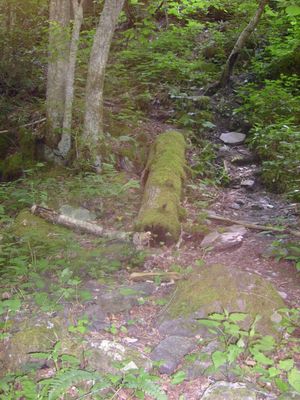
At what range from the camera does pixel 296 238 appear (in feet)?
16.6

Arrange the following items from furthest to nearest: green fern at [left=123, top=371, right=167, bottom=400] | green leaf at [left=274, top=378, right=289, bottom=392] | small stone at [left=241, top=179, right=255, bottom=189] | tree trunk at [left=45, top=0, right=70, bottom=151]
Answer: small stone at [left=241, top=179, right=255, bottom=189] < tree trunk at [left=45, top=0, right=70, bottom=151] < green leaf at [left=274, top=378, right=289, bottom=392] < green fern at [left=123, top=371, right=167, bottom=400]

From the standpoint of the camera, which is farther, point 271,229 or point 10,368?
point 271,229

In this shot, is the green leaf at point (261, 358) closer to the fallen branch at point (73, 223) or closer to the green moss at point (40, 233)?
the fallen branch at point (73, 223)

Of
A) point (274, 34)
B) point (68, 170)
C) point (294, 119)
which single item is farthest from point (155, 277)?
point (274, 34)

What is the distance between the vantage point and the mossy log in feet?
16.8

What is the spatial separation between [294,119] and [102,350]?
262 inches

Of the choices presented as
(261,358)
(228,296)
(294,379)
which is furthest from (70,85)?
(294,379)

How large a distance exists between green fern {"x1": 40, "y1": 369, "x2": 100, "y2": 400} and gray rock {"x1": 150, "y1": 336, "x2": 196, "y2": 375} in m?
0.51

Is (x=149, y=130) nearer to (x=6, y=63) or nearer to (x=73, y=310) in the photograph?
(x=6, y=63)

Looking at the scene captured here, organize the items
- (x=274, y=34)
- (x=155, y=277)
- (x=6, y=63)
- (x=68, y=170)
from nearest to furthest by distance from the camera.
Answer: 1. (x=155, y=277)
2. (x=68, y=170)
3. (x=6, y=63)
4. (x=274, y=34)

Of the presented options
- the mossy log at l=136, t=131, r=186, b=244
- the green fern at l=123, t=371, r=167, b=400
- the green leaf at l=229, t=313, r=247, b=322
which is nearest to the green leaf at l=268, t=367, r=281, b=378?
the green leaf at l=229, t=313, r=247, b=322

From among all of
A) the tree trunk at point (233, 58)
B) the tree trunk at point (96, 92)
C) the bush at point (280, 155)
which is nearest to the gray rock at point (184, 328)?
the tree trunk at point (96, 92)

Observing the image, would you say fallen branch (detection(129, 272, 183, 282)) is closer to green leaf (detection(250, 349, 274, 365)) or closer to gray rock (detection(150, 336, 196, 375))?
gray rock (detection(150, 336, 196, 375))

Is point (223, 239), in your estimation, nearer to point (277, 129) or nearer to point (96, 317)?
point (96, 317)
